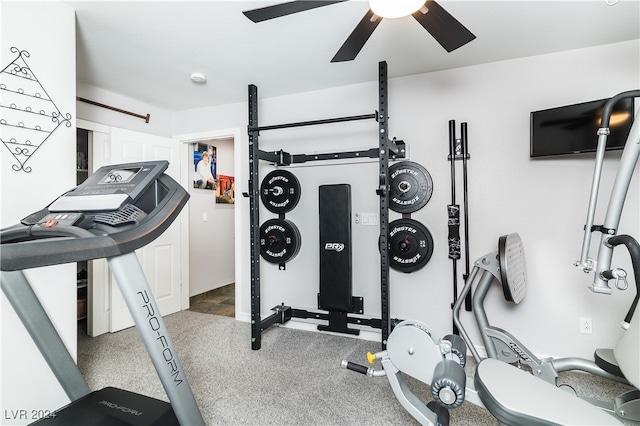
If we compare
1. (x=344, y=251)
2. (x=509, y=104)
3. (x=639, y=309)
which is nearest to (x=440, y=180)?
(x=509, y=104)

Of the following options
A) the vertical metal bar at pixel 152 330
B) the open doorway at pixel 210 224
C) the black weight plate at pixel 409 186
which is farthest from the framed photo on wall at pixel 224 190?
the vertical metal bar at pixel 152 330

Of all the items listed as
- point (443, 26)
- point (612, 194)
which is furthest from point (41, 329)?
point (612, 194)

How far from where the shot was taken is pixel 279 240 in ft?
10.8

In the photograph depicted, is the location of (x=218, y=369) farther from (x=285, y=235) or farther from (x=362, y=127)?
(x=362, y=127)

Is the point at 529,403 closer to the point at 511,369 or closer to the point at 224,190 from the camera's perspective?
the point at 511,369

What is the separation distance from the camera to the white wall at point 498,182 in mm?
2471

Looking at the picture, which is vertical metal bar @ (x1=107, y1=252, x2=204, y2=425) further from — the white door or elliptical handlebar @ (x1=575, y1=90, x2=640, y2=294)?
the white door

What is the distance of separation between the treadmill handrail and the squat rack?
150 cm

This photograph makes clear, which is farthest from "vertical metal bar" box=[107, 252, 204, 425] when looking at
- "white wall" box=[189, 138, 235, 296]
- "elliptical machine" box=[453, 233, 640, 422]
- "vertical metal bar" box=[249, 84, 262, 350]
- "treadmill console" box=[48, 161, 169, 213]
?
"white wall" box=[189, 138, 235, 296]

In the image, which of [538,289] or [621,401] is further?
[538,289]

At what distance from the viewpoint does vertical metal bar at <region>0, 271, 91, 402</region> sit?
145 centimetres

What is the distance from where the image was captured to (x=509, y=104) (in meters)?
2.68

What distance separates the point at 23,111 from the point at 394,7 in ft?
6.82

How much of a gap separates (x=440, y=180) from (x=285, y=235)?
159 centimetres
